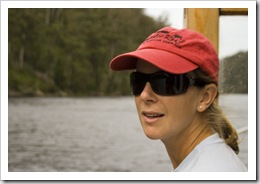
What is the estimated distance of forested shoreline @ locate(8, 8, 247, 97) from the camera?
21.2 meters

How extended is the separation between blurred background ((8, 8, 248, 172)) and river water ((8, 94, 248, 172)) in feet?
0.11

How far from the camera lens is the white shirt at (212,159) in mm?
1050

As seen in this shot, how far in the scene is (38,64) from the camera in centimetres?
2445

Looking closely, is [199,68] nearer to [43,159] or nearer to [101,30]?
[43,159]

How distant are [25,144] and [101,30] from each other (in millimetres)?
8055

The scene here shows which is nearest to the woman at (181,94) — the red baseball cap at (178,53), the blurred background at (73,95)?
the red baseball cap at (178,53)

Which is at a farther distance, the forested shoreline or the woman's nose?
the forested shoreline

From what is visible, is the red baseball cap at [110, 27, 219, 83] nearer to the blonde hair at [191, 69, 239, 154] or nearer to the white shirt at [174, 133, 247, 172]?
the blonde hair at [191, 69, 239, 154]

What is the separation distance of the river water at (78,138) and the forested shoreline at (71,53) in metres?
1.27

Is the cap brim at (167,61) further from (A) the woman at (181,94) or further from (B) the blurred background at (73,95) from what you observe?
(B) the blurred background at (73,95)

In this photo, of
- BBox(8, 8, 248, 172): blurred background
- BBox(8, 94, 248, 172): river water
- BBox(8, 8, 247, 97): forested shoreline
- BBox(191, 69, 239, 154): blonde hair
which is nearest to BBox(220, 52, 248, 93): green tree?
BBox(191, 69, 239, 154): blonde hair

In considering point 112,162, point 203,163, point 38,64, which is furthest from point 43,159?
point 203,163

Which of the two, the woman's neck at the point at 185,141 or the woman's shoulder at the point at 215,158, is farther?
the woman's neck at the point at 185,141

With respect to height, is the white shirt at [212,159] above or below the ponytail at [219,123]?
below
